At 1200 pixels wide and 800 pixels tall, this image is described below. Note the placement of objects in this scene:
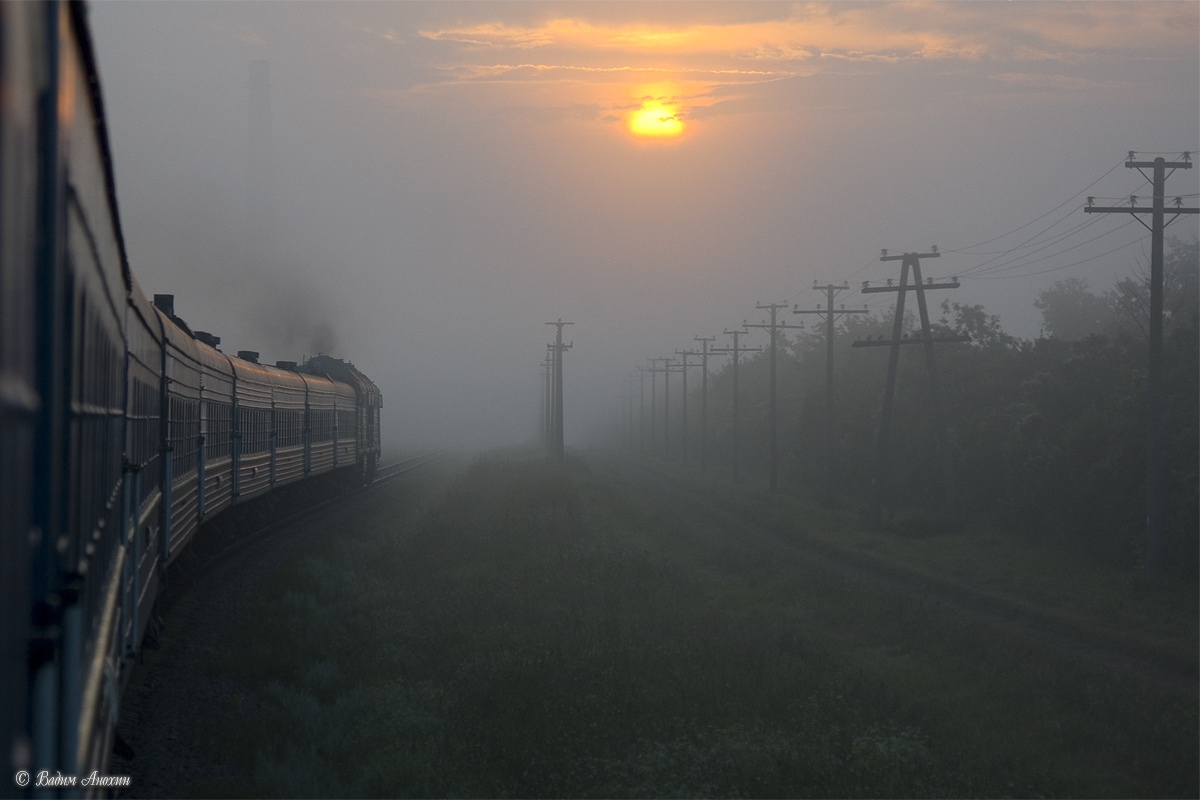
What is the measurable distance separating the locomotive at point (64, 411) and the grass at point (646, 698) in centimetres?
275

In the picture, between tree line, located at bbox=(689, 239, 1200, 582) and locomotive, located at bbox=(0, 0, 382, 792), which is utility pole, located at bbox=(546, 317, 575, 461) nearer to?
tree line, located at bbox=(689, 239, 1200, 582)

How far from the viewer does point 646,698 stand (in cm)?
1066

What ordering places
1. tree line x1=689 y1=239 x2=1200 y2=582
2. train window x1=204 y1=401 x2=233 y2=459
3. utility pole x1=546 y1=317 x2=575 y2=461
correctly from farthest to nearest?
utility pole x1=546 y1=317 x2=575 y2=461 → tree line x1=689 y1=239 x2=1200 y2=582 → train window x1=204 y1=401 x2=233 y2=459

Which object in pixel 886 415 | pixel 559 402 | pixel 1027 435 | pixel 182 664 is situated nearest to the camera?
pixel 182 664

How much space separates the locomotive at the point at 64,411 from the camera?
6.57ft

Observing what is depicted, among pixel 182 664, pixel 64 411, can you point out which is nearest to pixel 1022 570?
pixel 182 664

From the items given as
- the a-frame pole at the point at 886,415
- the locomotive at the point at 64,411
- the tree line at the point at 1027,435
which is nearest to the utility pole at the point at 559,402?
the tree line at the point at 1027,435

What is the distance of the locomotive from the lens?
6.57 ft

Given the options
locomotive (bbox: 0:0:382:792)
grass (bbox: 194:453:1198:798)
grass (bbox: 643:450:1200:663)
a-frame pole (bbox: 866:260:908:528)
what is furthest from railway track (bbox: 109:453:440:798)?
a-frame pole (bbox: 866:260:908:528)

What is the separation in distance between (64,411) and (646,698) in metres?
8.37

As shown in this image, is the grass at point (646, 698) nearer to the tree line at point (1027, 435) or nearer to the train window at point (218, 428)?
the train window at point (218, 428)

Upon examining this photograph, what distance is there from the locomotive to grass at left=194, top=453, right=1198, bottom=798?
2754mm

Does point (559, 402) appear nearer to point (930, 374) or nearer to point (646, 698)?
point (930, 374)

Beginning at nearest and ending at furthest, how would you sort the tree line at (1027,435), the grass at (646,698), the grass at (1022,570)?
the grass at (646,698) < the grass at (1022,570) < the tree line at (1027,435)
